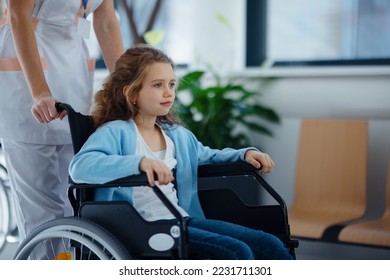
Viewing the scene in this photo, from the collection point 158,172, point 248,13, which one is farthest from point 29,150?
point 248,13

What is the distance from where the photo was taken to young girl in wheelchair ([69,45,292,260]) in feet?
4.95

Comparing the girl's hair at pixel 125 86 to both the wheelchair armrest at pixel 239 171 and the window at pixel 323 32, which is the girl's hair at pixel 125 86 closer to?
the wheelchair armrest at pixel 239 171

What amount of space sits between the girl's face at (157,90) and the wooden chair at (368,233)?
1162 mm

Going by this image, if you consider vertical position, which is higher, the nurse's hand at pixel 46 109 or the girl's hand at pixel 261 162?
the nurse's hand at pixel 46 109

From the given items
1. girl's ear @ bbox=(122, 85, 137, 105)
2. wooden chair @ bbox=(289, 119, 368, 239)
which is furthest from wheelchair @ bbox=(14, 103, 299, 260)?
wooden chair @ bbox=(289, 119, 368, 239)

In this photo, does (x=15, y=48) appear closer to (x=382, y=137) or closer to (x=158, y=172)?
(x=158, y=172)

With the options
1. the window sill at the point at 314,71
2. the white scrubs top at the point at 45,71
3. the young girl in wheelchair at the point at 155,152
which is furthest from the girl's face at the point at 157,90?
the window sill at the point at 314,71

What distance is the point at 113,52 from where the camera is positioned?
1.95 meters

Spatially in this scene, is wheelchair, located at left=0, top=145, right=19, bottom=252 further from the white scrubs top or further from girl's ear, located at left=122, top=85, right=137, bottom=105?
girl's ear, located at left=122, top=85, right=137, bottom=105

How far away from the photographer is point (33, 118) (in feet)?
5.74

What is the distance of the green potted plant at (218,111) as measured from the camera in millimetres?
3043

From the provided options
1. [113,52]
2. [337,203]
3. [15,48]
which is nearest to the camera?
[15,48]
